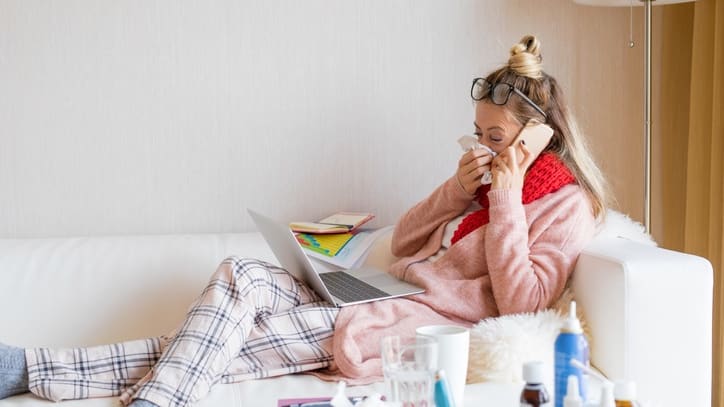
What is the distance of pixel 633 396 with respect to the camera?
960mm

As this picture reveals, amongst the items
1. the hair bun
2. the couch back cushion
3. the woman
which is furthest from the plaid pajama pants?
the hair bun

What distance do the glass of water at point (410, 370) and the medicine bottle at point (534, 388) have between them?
120 mm

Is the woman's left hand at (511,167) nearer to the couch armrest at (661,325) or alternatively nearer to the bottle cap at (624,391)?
the couch armrest at (661,325)

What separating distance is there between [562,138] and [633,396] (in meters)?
1.00

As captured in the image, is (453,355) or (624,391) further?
(453,355)

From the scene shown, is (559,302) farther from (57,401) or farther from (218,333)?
(57,401)

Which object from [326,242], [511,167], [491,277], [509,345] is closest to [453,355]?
[509,345]

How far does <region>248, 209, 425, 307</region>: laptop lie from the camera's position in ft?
5.73

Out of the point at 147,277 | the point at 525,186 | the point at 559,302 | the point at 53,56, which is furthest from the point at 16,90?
the point at 559,302

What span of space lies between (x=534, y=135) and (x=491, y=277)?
34cm

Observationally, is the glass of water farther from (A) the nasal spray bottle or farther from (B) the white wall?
(B) the white wall

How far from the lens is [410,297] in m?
1.82

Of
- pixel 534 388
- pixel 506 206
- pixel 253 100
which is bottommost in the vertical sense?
pixel 534 388

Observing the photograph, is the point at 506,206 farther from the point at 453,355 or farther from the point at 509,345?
the point at 453,355
